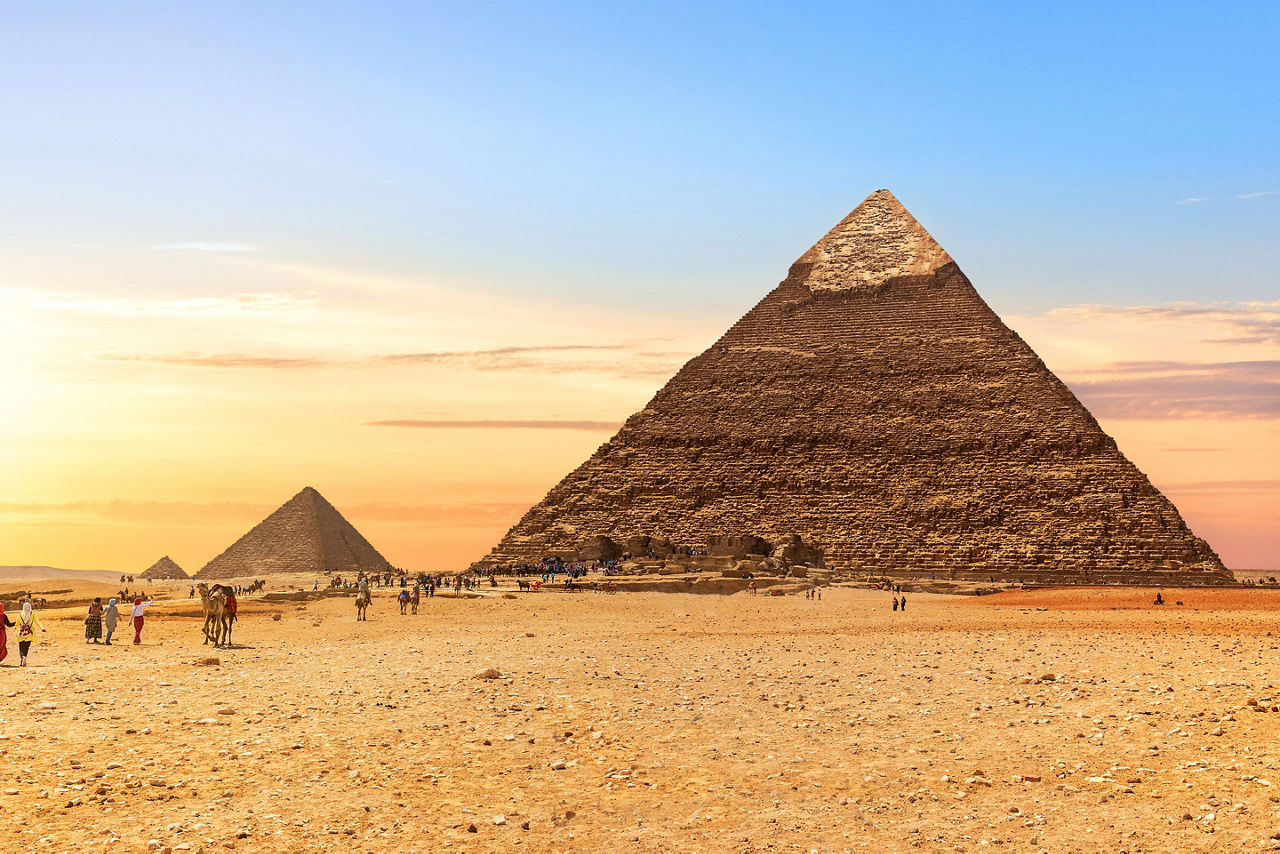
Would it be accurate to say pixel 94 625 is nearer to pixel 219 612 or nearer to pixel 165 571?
pixel 219 612

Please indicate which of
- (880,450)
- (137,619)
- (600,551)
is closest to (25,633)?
(137,619)

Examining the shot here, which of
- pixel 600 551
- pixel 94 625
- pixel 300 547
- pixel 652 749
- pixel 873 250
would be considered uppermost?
pixel 873 250

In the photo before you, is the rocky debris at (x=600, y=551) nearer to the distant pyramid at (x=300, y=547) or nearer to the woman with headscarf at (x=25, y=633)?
the distant pyramid at (x=300, y=547)

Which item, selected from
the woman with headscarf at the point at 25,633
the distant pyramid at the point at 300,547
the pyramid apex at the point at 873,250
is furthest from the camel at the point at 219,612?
the pyramid apex at the point at 873,250

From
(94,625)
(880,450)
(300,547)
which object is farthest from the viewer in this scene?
(880,450)

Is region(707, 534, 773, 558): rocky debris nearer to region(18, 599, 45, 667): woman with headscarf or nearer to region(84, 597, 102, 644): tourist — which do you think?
region(84, 597, 102, 644): tourist

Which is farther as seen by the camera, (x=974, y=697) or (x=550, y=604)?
(x=550, y=604)

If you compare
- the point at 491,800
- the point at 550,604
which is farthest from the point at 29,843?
the point at 550,604

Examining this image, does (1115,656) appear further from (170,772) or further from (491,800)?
(170,772)
